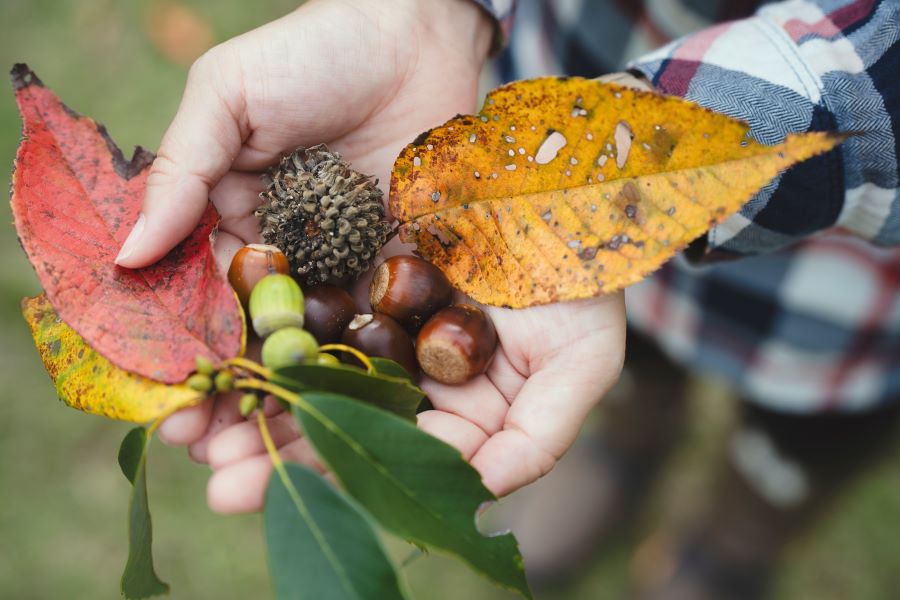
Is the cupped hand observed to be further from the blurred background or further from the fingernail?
the blurred background

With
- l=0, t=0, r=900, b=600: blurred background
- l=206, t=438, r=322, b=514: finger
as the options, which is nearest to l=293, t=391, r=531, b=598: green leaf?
l=206, t=438, r=322, b=514: finger

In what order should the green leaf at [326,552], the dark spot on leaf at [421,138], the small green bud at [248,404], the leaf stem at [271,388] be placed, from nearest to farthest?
the green leaf at [326,552] → the leaf stem at [271,388] → the small green bud at [248,404] → the dark spot on leaf at [421,138]

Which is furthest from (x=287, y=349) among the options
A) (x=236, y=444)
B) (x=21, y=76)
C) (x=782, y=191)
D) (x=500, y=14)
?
(x=500, y=14)

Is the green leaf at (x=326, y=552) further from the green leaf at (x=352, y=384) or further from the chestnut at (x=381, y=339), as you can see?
the chestnut at (x=381, y=339)

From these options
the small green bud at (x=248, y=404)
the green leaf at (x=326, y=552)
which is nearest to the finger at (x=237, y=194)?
the small green bud at (x=248, y=404)

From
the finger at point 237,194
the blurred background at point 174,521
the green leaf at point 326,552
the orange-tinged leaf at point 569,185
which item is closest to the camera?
the green leaf at point 326,552

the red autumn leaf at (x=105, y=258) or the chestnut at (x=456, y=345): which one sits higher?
the red autumn leaf at (x=105, y=258)

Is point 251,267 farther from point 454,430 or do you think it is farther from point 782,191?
point 782,191
